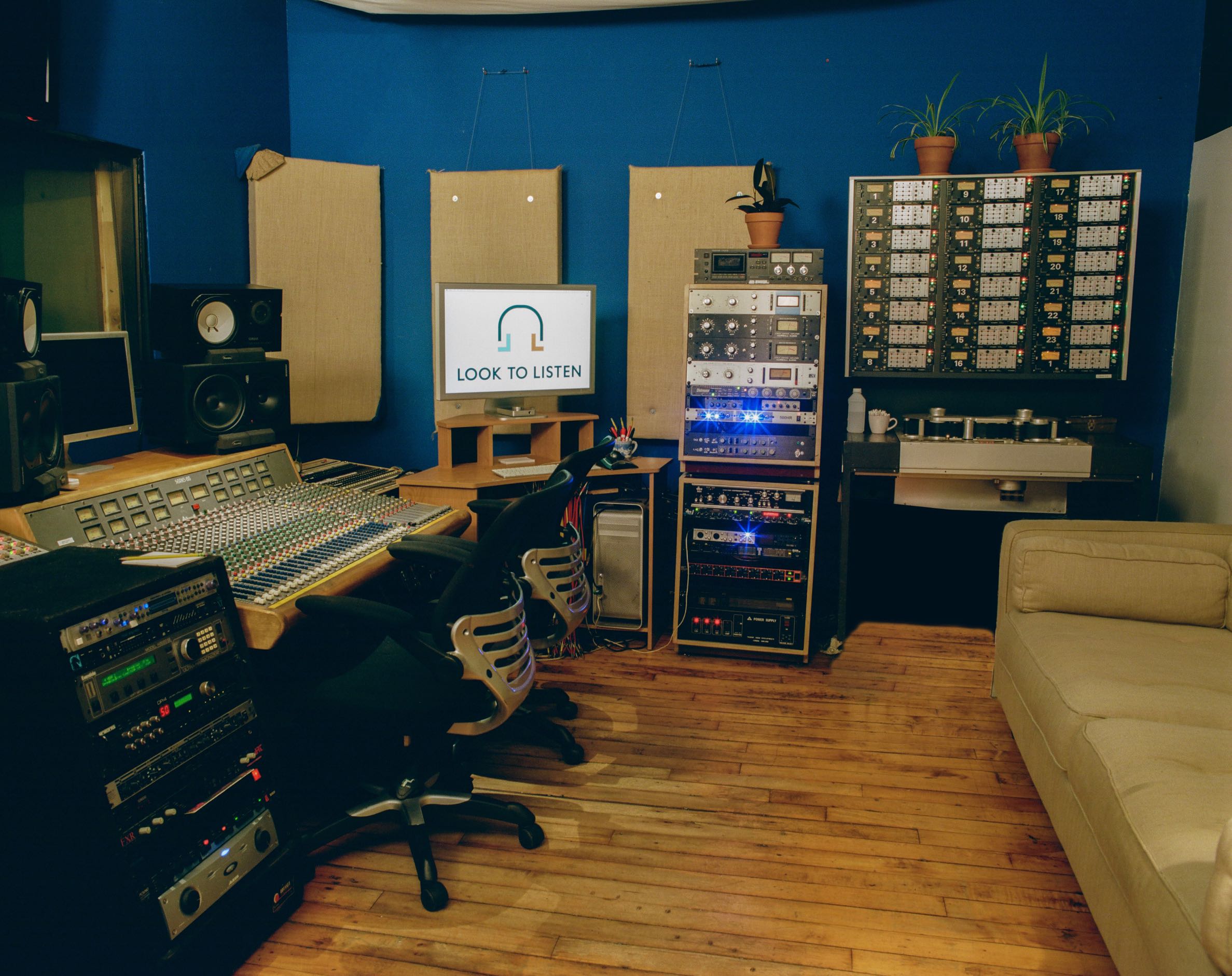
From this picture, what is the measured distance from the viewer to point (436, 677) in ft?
6.66

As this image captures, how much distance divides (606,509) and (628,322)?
0.93 metres

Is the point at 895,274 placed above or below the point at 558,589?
above

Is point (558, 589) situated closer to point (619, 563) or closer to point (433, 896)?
point (433, 896)

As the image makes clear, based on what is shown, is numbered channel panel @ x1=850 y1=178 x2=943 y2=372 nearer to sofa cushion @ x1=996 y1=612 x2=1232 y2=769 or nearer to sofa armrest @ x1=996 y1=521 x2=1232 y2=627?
sofa armrest @ x1=996 y1=521 x2=1232 y2=627

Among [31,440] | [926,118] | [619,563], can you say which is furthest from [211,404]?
[926,118]

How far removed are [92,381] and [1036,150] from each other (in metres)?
3.32

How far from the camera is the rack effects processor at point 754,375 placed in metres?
3.40

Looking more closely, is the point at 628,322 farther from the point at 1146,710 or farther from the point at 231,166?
the point at 1146,710

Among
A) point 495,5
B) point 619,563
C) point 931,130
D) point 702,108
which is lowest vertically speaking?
point 619,563

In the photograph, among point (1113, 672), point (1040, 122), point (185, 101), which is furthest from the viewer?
point (1040, 122)

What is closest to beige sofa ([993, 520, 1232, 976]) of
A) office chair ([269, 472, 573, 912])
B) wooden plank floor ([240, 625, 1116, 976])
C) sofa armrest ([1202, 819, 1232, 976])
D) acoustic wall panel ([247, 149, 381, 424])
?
sofa armrest ([1202, 819, 1232, 976])

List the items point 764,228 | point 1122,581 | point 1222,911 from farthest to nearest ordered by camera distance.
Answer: point 764,228 → point 1122,581 → point 1222,911

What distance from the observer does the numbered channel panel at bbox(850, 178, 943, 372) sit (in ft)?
11.5

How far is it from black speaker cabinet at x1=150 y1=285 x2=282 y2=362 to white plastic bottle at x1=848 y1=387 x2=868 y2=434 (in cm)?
220
